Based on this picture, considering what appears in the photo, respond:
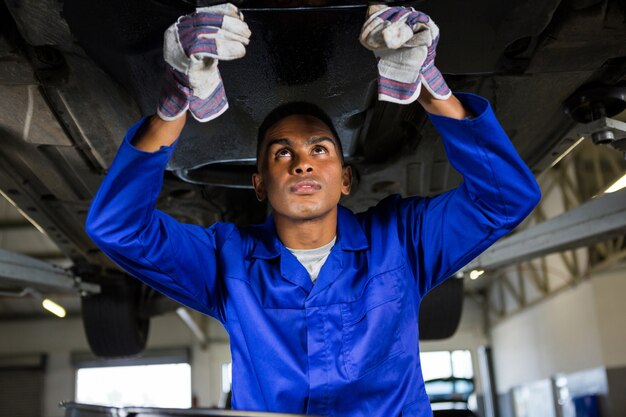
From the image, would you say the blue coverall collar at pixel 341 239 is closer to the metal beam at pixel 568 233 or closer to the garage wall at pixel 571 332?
the metal beam at pixel 568 233

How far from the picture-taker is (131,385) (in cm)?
1603

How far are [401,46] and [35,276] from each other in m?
2.59

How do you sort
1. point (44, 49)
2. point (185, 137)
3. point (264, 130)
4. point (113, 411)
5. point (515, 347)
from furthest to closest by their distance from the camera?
point (515, 347), point (185, 137), point (44, 49), point (264, 130), point (113, 411)

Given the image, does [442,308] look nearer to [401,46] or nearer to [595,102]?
[595,102]

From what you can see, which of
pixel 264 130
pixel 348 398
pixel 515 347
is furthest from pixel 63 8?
pixel 515 347

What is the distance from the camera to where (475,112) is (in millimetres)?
1559

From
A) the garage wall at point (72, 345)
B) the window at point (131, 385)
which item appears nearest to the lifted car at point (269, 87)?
the window at point (131, 385)

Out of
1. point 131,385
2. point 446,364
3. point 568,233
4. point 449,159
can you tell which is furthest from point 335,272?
point 446,364

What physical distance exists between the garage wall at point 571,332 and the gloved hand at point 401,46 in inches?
420

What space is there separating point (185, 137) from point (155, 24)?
0.59 m

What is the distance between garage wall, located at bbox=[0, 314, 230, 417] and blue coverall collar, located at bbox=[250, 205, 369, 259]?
15.1 m

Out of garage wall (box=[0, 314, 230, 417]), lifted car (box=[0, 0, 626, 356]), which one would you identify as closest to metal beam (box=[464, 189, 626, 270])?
lifted car (box=[0, 0, 626, 356])

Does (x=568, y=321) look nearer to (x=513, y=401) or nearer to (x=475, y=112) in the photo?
(x=513, y=401)

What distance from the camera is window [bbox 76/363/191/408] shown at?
15930 millimetres
